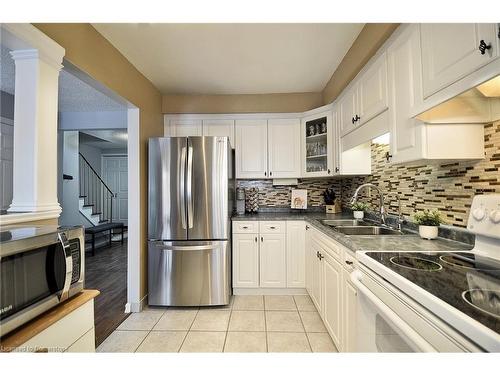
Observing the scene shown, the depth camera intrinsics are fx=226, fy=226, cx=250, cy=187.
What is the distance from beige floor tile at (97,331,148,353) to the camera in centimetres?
174

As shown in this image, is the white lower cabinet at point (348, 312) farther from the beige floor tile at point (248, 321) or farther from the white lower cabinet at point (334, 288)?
the beige floor tile at point (248, 321)

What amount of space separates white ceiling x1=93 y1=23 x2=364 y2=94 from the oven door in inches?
66.4

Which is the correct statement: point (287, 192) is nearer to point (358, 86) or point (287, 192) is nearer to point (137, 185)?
point (358, 86)

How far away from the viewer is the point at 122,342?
1834 millimetres

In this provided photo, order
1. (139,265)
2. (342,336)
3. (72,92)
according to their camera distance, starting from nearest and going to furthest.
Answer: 1. (342,336)
2. (139,265)
3. (72,92)

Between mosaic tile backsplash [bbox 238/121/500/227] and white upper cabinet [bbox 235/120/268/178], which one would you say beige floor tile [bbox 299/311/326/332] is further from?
white upper cabinet [bbox 235/120/268/178]

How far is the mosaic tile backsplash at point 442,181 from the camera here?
117 cm

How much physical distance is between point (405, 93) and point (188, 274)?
2330mm

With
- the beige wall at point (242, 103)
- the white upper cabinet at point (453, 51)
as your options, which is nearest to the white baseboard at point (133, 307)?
the beige wall at point (242, 103)

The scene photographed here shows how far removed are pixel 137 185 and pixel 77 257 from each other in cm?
136

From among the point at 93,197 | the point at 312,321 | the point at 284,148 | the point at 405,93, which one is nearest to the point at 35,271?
the point at 405,93

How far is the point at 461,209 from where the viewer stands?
4.34ft

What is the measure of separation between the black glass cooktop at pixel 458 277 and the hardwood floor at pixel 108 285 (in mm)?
2252

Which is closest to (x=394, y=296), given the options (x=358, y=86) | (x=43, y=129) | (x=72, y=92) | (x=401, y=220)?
(x=401, y=220)
